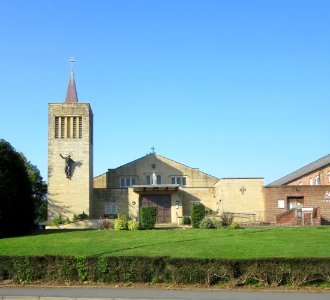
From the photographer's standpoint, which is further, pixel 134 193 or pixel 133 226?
pixel 134 193

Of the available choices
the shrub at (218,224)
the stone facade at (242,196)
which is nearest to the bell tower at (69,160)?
the stone facade at (242,196)

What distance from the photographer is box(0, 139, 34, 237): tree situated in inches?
1113

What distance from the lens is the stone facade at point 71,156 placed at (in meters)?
45.5

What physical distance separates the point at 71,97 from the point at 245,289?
42624 mm

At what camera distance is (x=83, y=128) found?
47.1 m

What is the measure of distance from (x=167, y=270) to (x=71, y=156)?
110ft

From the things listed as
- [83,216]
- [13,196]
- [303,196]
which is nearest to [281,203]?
[303,196]

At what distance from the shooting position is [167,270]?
14219 mm

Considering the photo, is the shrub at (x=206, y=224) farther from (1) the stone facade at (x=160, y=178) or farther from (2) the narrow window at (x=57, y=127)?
(2) the narrow window at (x=57, y=127)

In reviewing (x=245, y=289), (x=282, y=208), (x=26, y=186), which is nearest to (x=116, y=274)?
(x=245, y=289)

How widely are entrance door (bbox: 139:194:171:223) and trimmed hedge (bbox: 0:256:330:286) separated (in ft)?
113

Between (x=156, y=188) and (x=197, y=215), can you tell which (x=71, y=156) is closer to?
(x=156, y=188)

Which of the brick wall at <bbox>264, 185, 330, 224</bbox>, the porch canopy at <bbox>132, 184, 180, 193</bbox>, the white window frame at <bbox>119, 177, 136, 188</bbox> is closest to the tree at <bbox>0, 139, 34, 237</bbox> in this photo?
the porch canopy at <bbox>132, 184, 180, 193</bbox>

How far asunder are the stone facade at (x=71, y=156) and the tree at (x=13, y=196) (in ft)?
42.6
